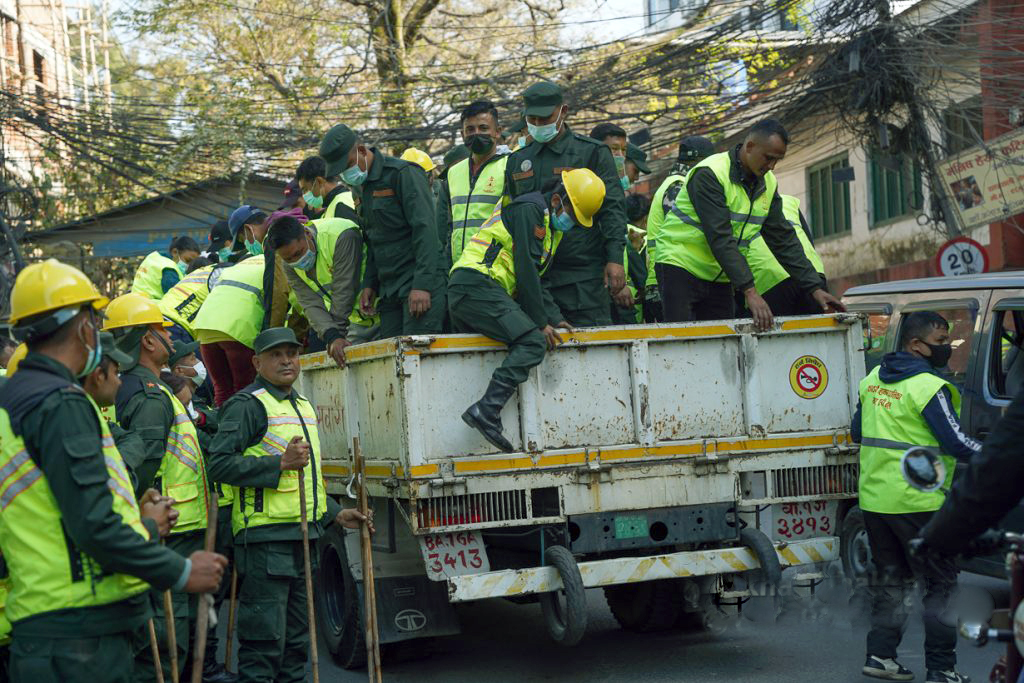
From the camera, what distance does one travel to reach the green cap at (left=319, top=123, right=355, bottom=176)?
757 cm

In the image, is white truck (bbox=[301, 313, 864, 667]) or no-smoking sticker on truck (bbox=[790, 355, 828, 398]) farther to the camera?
no-smoking sticker on truck (bbox=[790, 355, 828, 398])

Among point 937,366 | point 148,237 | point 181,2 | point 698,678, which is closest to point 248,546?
point 698,678

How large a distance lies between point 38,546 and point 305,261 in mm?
4483

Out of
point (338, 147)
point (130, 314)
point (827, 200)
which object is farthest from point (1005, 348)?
point (827, 200)

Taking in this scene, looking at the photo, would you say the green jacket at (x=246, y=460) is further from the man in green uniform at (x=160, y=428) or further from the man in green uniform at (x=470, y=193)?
the man in green uniform at (x=470, y=193)

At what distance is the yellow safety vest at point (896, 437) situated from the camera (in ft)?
20.9

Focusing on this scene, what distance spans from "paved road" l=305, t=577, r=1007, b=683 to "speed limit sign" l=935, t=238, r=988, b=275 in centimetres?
568

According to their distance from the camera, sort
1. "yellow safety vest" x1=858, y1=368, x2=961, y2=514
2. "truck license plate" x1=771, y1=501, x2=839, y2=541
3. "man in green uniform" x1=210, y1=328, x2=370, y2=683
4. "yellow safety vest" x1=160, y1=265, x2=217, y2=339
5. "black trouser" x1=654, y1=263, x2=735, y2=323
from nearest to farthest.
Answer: "man in green uniform" x1=210, y1=328, x2=370, y2=683 → "yellow safety vest" x1=858, y1=368, x2=961, y2=514 → "truck license plate" x1=771, y1=501, x2=839, y2=541 → "black trouser" x1=654, y1=263, x2=735, y2=323 → "yellow safety vest" x1=160, y1=265, x2=217, y2=339

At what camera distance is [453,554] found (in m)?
6.34

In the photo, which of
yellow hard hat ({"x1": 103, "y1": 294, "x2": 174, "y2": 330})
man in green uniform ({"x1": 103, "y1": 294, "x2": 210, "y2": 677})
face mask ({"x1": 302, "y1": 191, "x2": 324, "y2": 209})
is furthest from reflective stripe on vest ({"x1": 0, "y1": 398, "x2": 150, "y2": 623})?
face mask ({"x1": 302, "y1": 191, "x2": 324, "y2": 209})

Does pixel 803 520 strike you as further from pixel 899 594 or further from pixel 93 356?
pixel 93 356

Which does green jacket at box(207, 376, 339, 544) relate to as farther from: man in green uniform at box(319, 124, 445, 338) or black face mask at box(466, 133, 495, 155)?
black face mask at box(466, 133, 495, 155)

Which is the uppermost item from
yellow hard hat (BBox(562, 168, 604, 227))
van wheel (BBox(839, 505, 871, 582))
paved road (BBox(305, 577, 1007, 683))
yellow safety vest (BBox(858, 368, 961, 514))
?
yellow hard hat (BBox(562, 168, 604, 227))

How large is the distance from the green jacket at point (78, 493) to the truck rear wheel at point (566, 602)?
9.15 feet
